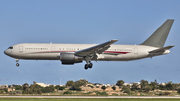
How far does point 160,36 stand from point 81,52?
598 inches

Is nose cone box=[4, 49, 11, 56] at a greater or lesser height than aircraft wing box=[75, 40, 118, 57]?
greater

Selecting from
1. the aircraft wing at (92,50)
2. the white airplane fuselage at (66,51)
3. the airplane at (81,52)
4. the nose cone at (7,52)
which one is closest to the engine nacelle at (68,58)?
the airplane at (81,52)

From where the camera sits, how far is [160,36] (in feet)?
164

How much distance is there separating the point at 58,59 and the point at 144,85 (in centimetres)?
3144

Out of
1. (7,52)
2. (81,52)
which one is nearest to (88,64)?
(81,52)

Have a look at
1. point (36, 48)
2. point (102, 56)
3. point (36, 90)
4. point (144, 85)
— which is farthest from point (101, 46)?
point (144, 85)

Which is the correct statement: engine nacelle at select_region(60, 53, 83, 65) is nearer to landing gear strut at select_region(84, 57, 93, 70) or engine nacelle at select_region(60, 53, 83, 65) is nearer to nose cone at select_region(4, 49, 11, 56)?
landing gear strut at select_region(84, 57, 93, 70)

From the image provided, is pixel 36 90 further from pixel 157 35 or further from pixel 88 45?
pixel 157 35

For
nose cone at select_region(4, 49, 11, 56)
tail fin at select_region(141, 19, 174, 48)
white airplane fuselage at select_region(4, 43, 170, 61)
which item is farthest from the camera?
tail fin at select_region(141, 19, 174, 48)

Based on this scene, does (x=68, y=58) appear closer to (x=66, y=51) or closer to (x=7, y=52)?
(x=66, y=51)

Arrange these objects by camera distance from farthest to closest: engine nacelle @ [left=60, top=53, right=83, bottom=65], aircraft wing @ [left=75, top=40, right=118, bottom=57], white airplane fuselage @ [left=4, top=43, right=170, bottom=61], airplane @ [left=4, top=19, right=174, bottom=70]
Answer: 1. white airplane fuselage @ [left=4, top=43, right=170, bottom=61]
2. airplane @ [left=4, top=19, right=174, bottom=70]
3. engine nacelle @ [left=60, top=53, right=83, bottom=65]
4. aircraft wing @ [left=75, top=40, right=118, bottom=57]

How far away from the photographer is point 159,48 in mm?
48875

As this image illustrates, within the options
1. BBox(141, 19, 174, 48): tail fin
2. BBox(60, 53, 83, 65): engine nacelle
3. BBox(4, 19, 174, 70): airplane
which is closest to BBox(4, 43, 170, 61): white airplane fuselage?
BBox(4, 19, 174, 70): airplane

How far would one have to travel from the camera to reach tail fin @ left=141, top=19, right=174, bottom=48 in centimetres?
4972
